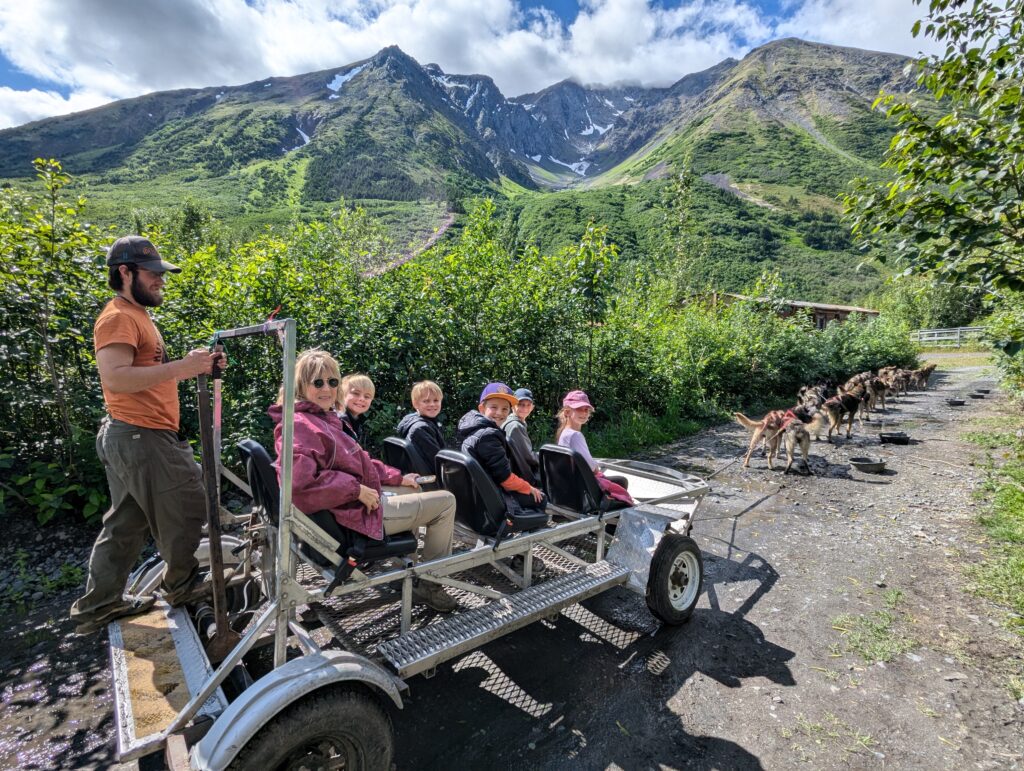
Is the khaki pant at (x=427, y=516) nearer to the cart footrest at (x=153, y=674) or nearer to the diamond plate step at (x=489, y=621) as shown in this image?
the diamond plate step at (x=489, y=621)

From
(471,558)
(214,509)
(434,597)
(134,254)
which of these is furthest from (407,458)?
(134,254)

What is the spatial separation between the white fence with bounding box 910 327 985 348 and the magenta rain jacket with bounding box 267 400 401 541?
57191mm

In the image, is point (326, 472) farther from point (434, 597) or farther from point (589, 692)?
point (589, 692)

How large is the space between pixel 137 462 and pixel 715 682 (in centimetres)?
383

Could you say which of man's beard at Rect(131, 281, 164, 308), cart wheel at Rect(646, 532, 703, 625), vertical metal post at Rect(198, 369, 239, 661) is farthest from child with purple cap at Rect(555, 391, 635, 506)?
man's beard at Rect(131, 281, 164, 308)

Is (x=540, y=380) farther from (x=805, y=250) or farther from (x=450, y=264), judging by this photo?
(x=805, y=250)

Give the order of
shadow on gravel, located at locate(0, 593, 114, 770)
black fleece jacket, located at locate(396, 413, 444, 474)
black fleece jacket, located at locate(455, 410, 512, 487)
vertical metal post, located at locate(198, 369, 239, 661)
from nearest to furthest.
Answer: vertical metal post, located at locate(198, 369, 239, 661) < shadow on gravel, located at locate(0, 593, 114, 770) < black fleece jacket, located at locate(455, 410, 512, 487) < black fleece jacket, located at locate(396, 413, 444, 474)

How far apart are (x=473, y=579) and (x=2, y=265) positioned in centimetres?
495

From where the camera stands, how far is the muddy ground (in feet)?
8.86

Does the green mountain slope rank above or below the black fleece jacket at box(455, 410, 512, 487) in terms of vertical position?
above

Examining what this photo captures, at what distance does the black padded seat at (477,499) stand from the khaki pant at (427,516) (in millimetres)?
221

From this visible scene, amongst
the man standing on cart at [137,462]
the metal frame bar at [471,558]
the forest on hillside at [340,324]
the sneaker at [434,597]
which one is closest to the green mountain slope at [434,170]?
the forest on hillside at [340,324]

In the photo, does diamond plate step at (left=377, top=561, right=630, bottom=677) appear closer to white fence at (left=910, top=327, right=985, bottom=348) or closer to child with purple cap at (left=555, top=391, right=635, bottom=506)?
child with purple cap at (left=555, top=391, right=635, bottom=506)

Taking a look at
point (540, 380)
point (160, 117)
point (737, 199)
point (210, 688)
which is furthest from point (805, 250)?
point (160, 117)
